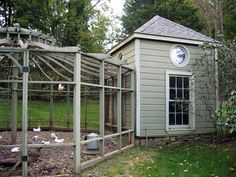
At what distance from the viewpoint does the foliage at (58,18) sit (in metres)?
19.7

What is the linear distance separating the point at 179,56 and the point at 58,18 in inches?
552

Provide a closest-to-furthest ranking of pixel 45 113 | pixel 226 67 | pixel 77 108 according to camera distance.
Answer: pixel 77 108
pixel 226 67
pixel 45 113

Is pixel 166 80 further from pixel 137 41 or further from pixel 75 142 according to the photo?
pixel 75 142

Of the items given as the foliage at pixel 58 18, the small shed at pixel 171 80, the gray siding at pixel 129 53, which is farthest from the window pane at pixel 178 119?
the foliage at pixel 58 18

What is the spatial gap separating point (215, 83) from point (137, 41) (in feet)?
9.70

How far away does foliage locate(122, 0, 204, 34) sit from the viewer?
24.8 meters

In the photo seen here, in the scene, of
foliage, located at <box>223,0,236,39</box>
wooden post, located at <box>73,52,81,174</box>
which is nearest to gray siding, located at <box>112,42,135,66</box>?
wooden post, located at <box>73,52,81,174</box>

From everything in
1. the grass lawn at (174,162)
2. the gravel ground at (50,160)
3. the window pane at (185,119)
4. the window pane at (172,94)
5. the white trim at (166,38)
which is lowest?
the grass lawn at (174,162)

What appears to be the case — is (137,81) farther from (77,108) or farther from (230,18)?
(230,18)

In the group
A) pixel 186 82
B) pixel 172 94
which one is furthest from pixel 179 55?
pixel 172 94

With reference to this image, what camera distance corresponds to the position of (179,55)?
10.1 m

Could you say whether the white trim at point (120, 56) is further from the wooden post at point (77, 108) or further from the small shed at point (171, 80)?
the wooden post at point (77, 108)

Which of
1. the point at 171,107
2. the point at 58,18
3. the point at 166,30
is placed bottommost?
the point at 171,107

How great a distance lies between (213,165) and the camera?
696 cm
